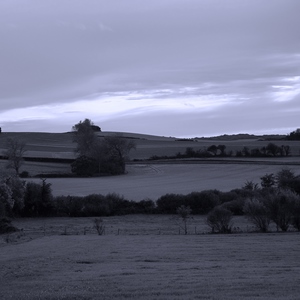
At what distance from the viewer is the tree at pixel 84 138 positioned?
105250 millimetres

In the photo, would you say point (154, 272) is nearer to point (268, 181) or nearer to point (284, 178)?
point (284, 178)

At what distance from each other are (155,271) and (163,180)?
65366 millimetres

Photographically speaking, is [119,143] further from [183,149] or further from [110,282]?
[110,282]

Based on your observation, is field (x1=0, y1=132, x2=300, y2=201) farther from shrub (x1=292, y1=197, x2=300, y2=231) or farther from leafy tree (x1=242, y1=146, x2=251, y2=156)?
shrub (x1=292, y1=197, x2=300, y2=231)

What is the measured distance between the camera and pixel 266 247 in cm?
3234

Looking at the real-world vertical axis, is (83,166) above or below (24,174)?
above

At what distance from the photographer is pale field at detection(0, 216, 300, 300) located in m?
15.5

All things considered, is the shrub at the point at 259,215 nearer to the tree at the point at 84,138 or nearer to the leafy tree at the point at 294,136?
the tree at the point at 84,138

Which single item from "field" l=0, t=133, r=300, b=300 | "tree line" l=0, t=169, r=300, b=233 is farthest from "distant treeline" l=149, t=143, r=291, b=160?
"field" l=0, t=133, r=300, b=300

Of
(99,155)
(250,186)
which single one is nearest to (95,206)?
(250,186)

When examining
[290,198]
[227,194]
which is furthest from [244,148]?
[290,198]

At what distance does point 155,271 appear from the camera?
68.8ft

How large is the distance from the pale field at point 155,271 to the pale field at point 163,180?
1513 inches

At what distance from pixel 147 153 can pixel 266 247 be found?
8490 centimetres
